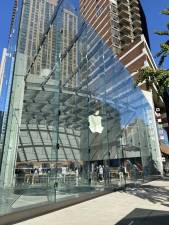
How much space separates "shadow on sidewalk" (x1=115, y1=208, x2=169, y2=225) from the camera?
16.6 ft

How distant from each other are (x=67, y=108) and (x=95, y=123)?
1660 mm

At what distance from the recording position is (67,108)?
1002 cm

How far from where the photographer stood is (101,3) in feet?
210

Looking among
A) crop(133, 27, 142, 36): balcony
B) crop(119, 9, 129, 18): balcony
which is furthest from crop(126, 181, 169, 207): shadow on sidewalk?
crop(119, 9, 129, 18): balcony

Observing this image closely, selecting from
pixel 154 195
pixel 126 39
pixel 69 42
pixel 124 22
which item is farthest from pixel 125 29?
pixel 154 195

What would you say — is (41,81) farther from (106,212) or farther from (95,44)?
(106,212)

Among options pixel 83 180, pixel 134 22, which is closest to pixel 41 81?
pixel 83 180

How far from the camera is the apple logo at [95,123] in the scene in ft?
33.8

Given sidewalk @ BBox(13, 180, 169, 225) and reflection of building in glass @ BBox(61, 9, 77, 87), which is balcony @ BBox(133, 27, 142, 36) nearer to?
reflection of building in glass @ BBox(61, 9, 77, 87)

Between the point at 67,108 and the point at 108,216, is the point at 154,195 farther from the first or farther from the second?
the point at 67,108

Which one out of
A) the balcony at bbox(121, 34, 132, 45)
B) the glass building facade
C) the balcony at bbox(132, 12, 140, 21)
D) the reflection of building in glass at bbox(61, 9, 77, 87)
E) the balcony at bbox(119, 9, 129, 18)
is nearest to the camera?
the glass building facade

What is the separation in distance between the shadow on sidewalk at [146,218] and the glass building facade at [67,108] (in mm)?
2594

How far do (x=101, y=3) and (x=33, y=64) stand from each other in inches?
2412

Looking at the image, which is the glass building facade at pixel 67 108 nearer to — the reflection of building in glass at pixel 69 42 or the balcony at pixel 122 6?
the reflection of building in glass at pixel 69 42
